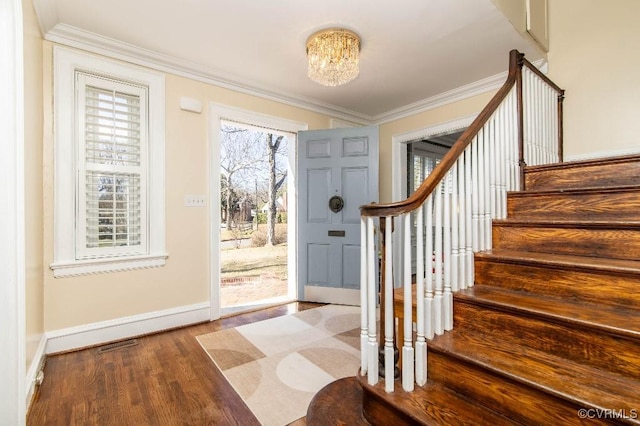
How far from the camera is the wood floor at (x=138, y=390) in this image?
1.53 meters

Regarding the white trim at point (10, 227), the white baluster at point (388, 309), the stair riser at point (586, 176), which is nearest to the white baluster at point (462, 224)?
the white baluster at point (388, 309)

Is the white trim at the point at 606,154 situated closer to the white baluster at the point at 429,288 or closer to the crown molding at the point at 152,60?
the white baluster at the point at 429,288

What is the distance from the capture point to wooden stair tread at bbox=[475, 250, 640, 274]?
1.22 m

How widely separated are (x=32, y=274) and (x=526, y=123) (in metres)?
3.56

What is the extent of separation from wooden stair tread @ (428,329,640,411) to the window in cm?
261

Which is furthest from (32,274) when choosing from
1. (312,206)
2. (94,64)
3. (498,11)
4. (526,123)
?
(498,11)

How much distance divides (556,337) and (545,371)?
0.17 metres

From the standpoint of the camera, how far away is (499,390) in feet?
3.65

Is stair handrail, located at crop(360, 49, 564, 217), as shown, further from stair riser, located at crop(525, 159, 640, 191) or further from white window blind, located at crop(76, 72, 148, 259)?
white window blind, located at crop(76, 72, 148, 259)

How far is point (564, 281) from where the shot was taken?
1.36m

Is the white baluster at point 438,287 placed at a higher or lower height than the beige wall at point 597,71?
lower

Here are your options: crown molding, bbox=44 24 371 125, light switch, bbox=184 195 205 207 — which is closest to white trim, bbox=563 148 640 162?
crown molding, bbox=44 24 371 125

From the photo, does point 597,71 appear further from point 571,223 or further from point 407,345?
point 407,345

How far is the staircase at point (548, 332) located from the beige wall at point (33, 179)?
5.97 feet
